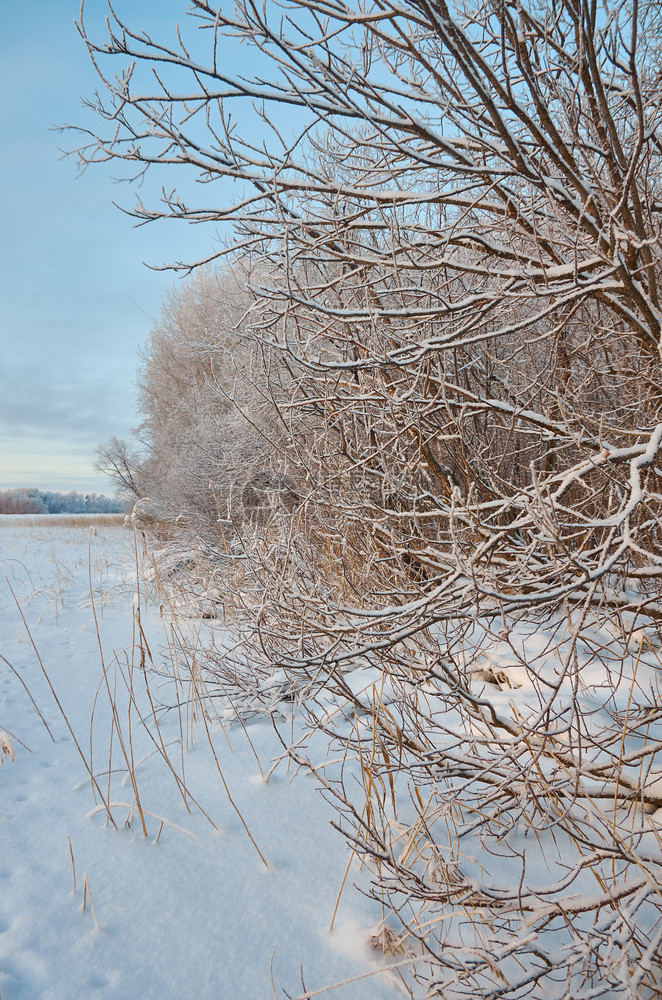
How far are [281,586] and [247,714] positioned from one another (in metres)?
1.64

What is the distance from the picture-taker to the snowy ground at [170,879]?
1.46m

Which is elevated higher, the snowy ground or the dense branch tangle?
the dense branch tangle

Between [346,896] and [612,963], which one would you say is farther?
[346,896]

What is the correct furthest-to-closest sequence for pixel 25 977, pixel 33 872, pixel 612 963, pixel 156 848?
pixel 156 848, pixel 33 872, pixel 25 977, pixel 612 963

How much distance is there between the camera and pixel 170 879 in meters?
1.81

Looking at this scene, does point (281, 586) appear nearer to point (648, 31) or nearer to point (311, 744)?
point (311, 744)

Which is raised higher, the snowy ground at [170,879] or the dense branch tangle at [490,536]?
the dense branch tangle at [490,536]

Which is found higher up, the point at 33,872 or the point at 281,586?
the point at 281,586

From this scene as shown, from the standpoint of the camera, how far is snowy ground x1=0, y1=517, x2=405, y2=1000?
146 cm

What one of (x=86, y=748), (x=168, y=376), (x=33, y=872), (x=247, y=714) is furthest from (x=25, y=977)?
(x=168, y=376)

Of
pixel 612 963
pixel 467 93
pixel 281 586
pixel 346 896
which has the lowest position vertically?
pixel 346 896

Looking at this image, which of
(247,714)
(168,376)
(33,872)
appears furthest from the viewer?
(168,376)

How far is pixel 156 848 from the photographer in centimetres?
197

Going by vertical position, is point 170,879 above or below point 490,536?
below
